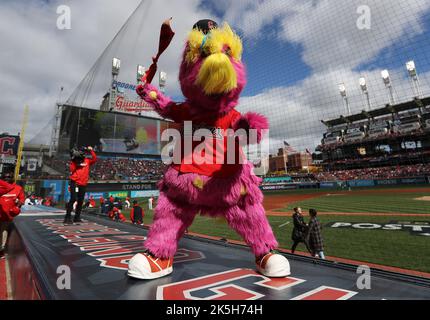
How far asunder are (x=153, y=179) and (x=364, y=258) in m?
27.3

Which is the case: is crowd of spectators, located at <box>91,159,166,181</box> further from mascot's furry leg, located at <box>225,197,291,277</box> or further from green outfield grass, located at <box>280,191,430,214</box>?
mascot's furry leg, located at <box>225,197,291,277</box>

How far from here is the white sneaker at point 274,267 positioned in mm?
1781

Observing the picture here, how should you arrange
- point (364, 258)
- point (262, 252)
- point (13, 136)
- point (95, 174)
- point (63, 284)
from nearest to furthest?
point (63, 284) < point (262, 252) < point (364, 258) < point (13, 136) < point (95, 174)

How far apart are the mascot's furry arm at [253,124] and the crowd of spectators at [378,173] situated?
3235 cm

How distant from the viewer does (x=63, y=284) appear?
1.56 m

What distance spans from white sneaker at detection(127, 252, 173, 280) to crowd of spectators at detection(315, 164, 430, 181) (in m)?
32.9

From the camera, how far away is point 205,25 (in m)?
2.05

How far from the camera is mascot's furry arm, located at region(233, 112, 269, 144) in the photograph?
1.91 metres

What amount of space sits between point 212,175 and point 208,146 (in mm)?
238

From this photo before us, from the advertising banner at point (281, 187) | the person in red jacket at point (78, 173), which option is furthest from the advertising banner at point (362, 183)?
the person in red jacket at point (78, 173)

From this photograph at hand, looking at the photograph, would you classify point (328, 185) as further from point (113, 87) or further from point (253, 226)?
point (113, 87)
